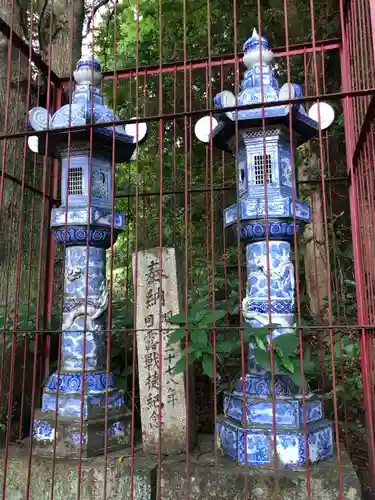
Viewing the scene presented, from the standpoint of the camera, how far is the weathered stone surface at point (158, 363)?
305 cm

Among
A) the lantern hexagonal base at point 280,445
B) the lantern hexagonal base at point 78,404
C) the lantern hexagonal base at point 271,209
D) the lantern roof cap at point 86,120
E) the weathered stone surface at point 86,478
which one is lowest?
the weathered stone surface at point 86,478

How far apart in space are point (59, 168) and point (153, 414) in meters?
2.30

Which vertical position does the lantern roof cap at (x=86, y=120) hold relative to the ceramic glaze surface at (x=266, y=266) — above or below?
above

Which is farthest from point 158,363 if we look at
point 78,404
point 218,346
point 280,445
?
point 280,445

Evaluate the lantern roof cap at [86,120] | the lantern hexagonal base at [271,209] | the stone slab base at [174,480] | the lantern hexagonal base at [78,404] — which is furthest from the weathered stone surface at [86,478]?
the lantern roof cap at [86,120]

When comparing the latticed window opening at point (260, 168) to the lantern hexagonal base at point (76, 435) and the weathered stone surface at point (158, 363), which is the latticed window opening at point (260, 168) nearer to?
the weathered stone surface at point (158, 363)

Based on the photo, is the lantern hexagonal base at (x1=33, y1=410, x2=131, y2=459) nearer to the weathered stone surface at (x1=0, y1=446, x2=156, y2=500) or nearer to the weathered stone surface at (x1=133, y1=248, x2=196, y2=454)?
the weathered stone surface at (x1=0, y1=446, x2=156, y2=500)

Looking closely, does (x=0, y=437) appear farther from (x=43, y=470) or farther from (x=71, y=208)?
(x=71, y=208)

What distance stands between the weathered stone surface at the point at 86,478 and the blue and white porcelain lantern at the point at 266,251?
1.80ft

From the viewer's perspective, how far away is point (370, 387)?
2840 mm

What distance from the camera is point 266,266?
3.10m

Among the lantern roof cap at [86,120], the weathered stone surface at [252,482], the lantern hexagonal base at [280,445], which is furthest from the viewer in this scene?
the lantern roof cap at [86,120]

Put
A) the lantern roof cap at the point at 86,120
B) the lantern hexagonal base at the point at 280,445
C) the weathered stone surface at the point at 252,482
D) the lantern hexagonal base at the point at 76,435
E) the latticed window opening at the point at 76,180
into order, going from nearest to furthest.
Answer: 1. the weathered stone surface at the point at 252,482
2. the lantern hexagonal base at the point at 280,445
3. the lantern hexagonal base at the point at 76,435
4. the lantern roof cap at the point at 86,120
5. the latticed window opening at the point at 76,180

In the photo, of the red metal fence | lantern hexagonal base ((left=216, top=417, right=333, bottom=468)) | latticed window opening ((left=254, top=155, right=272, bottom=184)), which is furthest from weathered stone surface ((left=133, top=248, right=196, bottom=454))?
latticed window opening ((left=254, top=155, right=272, bottom=184))
